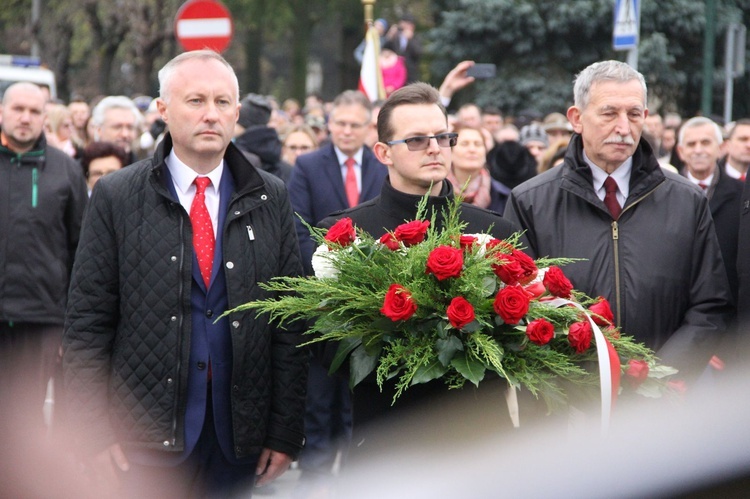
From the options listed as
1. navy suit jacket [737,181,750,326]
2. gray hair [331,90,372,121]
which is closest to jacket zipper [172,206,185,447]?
navy suit jacket [737,181,750,326]

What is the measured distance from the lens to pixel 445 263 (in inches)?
159

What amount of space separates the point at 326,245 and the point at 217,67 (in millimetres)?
910

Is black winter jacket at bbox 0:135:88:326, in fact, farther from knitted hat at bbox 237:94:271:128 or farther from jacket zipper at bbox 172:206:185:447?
jacket zipper at bbox 172:206:185:447

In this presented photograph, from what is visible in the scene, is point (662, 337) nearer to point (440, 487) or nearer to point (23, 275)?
point (440, 487)

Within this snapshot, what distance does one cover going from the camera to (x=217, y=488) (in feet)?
15.6

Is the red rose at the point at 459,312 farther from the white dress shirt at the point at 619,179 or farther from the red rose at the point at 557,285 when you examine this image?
the white dress shirt at the point at 619,179

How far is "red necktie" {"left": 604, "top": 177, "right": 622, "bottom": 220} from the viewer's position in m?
5.14

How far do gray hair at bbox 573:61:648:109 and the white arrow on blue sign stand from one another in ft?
20.6

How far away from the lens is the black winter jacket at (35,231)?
7.79m

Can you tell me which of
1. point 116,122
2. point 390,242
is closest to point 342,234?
point 390,242

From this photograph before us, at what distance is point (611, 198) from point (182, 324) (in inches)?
74.5

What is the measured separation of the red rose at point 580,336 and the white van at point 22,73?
2129 cm

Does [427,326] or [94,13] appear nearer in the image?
[427,326]

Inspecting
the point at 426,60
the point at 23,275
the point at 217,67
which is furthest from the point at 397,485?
the point at 426,60
